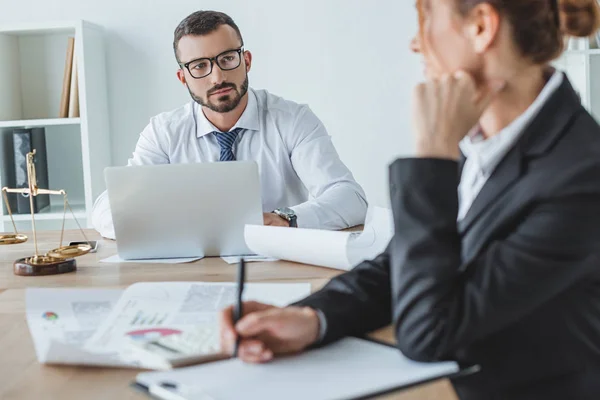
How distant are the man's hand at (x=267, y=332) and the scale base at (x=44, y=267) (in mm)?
856

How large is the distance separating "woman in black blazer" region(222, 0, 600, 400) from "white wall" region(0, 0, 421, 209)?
2637mm

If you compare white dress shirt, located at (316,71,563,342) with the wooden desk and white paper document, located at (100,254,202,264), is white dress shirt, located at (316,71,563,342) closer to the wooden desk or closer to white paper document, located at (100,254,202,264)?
the wooden desk

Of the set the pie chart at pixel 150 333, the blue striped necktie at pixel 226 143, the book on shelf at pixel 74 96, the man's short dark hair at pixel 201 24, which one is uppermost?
the man's short dark hair at pixel 201 24

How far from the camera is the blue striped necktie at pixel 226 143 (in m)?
2.64

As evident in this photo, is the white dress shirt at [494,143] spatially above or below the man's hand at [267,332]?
above

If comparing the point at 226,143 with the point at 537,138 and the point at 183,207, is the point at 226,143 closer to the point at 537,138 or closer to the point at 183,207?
the point at 183,207

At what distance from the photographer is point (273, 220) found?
78.4 inches

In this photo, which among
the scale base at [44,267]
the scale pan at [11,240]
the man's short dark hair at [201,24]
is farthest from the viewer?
the man's short dark hair at [201,24]

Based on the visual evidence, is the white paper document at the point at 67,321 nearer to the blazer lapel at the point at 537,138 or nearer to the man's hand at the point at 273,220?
the blazer lapel at the point at 537,138

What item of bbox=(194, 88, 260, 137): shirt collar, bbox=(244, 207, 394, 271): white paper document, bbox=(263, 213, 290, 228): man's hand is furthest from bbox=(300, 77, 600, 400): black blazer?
bbox=(194, 88, 260, 137): shirt collar

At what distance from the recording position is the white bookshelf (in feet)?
11.7

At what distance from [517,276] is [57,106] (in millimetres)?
3233

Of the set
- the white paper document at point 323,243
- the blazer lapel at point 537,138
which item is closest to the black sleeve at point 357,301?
the blazer lapel at point 537,138

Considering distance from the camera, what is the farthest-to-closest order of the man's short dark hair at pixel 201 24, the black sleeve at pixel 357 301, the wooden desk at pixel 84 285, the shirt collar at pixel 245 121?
the shirt collar at pixel 245 121 < the man's short dark hair at pixel 201 24 < the black sleeve at pixel 357 301 < the wooden desk at pixel 84 285
